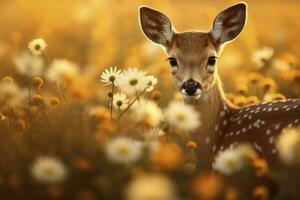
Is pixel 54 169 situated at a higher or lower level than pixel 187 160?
lower

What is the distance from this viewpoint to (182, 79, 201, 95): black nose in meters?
7.50

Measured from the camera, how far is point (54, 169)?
5.27 metres

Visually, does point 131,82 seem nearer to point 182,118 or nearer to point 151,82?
point 151,82

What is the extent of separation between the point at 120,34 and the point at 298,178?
9.98 m

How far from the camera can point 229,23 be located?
866 centimetres

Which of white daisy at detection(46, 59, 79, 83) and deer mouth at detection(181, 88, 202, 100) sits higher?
white daisy at detection(46, 59, 79, 83)

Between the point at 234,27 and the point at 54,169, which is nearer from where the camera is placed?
the point at 54,169

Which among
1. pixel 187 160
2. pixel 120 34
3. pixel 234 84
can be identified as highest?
pixel 120 34

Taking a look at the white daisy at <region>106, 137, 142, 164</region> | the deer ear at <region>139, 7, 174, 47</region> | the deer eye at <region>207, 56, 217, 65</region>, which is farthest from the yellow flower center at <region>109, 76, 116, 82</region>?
the white daisy at <region>106, 137, 142, 164</region>

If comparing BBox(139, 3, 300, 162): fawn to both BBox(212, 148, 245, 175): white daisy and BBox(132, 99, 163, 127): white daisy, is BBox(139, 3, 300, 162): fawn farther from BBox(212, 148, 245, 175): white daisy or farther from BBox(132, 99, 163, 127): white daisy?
BBox(212, 148, 245, 175): white daisy

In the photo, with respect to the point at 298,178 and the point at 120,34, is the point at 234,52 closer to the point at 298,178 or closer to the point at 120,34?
the point at 120,34

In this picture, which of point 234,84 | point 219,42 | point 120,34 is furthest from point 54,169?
point 120,34

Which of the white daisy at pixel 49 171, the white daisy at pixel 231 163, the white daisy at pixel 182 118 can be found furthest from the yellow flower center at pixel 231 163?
the white daisy at pixel 49 171

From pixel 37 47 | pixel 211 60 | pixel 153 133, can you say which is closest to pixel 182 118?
pixel 153 133
